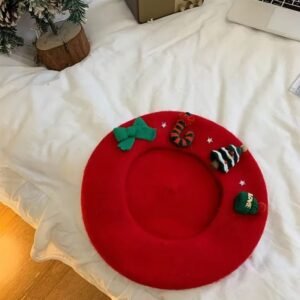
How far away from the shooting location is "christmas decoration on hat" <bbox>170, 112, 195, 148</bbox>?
2.06 feet

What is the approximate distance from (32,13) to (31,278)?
0.65 metres

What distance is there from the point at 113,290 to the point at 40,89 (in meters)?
0.45

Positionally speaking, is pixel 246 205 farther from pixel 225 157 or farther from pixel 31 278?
pixel 31 278

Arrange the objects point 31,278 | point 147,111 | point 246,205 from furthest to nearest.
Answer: point 31,278 → point 147,111 → point 246,205

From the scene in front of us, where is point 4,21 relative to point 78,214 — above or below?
above

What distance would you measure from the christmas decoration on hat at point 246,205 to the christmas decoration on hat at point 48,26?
20.1 inches

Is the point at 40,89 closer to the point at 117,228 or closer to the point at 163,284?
the point at 117,228

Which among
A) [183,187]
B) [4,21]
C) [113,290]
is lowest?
[113,290]

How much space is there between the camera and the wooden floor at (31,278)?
2.87 ft

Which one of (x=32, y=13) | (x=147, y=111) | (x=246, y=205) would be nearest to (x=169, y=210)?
(x=246, y=205)

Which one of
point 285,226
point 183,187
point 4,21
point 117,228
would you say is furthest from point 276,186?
point 4,21

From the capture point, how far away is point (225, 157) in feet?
1.99

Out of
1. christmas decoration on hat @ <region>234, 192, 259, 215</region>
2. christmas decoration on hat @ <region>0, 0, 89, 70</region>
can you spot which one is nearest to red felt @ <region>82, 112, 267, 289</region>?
christmas decoration on hat @ <region>234, 192, 259, 215</region>

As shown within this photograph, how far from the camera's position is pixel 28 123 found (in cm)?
71
